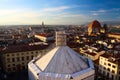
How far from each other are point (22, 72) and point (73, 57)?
20169mm

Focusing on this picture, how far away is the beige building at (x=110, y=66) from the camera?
33844mm

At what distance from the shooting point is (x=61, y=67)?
2416cm

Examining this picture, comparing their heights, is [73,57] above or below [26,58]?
above

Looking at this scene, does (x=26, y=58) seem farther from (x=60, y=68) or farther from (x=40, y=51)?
(x=60, y=68)

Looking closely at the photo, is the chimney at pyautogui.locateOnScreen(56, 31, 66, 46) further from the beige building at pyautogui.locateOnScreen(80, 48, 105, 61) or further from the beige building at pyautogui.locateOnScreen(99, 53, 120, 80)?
the beige building at pyautogui.locateOnScreen(80, 48, 105, 61)

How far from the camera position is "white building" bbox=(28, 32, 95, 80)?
22.6 meters

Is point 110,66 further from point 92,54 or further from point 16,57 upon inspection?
point 16,57

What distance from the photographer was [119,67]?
33688 millimetres

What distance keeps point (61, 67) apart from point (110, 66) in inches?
598

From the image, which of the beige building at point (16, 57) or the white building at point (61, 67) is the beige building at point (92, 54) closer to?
the beige building at point (16, 57)

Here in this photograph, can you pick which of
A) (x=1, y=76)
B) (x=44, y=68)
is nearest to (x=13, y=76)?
(x=1, y=76)

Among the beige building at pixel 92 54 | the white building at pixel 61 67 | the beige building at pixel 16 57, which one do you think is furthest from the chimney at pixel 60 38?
the beige building at pixel 92 54

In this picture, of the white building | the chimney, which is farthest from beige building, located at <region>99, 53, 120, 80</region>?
the chimney

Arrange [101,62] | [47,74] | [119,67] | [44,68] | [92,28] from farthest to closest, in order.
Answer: [92,28] → [101,62] → [119,67] → [44,68] → [47,74]
